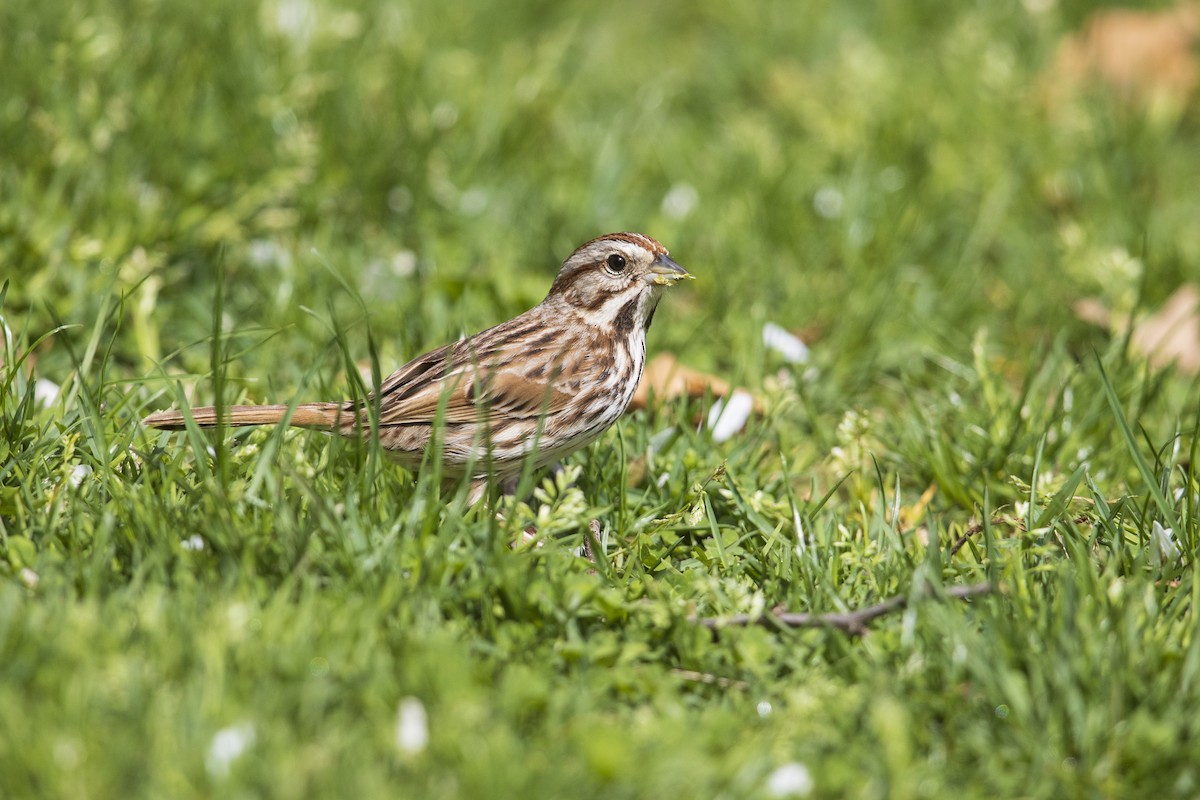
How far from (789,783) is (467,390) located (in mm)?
2001

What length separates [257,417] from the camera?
4.19 m

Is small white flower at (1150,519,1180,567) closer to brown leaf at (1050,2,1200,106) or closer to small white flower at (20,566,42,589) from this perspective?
small white flower at (20,566,42,589)

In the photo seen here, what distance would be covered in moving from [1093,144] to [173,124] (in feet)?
16.5

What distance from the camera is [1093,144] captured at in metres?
7.57

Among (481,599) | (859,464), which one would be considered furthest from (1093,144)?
(481,599)

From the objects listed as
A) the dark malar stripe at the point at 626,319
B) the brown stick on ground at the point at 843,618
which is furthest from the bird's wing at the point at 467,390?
the brown stick on ground at the point at 843,618

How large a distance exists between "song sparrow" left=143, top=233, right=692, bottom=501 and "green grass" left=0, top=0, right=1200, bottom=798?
0.18 meters

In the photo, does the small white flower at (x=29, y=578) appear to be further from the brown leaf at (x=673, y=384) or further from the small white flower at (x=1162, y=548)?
the small white flower at (x=1162, y=548)

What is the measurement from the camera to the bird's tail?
13.4 ft

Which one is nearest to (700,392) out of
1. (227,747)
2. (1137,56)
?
(227,747)

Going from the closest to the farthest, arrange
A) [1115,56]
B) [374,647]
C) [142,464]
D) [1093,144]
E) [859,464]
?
1. [374,647]
2. [142,464]
3. [859,464]
4. [1093,144]
5. [1115,56]

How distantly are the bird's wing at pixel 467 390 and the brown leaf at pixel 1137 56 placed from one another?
197 inches

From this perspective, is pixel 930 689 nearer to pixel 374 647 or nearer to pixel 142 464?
pixel 374 647

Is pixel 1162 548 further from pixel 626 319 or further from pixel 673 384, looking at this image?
pixel 673 384
